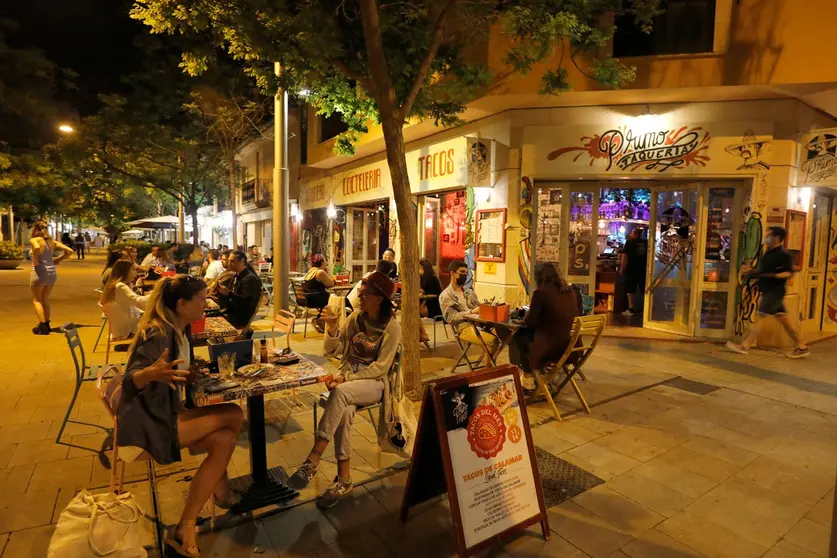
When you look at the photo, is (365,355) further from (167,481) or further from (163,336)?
(167,481)

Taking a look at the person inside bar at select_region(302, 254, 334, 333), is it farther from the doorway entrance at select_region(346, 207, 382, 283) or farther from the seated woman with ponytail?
the doorway entrance at select_region(346, 207, 382, 283)

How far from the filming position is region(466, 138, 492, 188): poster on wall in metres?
9.26

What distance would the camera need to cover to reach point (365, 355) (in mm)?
3777

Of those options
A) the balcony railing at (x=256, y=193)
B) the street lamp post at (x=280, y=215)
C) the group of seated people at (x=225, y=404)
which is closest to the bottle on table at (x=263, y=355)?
the group of seated people at (x=225, y=404)

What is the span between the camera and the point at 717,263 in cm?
849

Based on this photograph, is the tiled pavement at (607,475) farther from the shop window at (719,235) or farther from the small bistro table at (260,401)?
the shop window at (719,235)

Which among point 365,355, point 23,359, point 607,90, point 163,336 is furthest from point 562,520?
point 23,359

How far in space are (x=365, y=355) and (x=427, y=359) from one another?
3453 millimetres

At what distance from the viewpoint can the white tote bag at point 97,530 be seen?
240 centimetres

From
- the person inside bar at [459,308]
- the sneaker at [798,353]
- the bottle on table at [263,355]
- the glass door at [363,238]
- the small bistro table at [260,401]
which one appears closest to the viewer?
the small bistro table at [260,401]

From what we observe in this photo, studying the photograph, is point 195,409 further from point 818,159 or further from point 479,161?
point 818,159

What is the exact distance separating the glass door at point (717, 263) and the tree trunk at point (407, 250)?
5.70 meters

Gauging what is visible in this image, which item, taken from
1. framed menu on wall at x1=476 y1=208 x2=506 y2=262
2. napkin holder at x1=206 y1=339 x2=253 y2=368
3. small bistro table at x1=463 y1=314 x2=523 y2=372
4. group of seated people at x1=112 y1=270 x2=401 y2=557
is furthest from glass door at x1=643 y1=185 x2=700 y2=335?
napkin holder at x1=206 y1=339 x2=253 y2=368

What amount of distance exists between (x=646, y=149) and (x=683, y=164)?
0.62 metres
